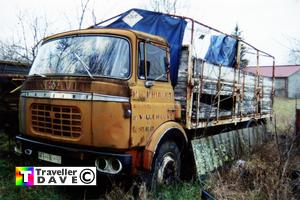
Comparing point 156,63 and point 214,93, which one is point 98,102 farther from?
point 214,93

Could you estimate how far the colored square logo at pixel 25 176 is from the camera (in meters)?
3.94

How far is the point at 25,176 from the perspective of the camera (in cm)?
402

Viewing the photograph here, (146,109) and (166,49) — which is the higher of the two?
(166,49)

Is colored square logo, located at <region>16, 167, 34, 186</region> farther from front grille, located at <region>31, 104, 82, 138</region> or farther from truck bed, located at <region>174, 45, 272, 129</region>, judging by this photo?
truck bed, located at <region>174, 45, 272, 129</region>

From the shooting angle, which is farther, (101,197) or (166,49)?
(166,49)

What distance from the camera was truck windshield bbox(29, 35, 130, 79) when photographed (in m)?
3.85

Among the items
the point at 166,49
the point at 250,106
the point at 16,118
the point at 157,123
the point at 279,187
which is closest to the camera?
the point at 279,187

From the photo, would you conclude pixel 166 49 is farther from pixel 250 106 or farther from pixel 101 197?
pixel 250 106

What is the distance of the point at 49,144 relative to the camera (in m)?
3.93

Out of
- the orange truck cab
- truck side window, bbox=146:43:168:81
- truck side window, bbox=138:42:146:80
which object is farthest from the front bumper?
truck side window, bbox=146:43:168:81

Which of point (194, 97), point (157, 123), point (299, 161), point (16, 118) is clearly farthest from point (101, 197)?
point (299, 161)

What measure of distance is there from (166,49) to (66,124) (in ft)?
6.57

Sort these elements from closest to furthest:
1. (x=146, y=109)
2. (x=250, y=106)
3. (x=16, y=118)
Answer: (x=146, y=109) < (x=16, y=118) < (x=250, y=106)
